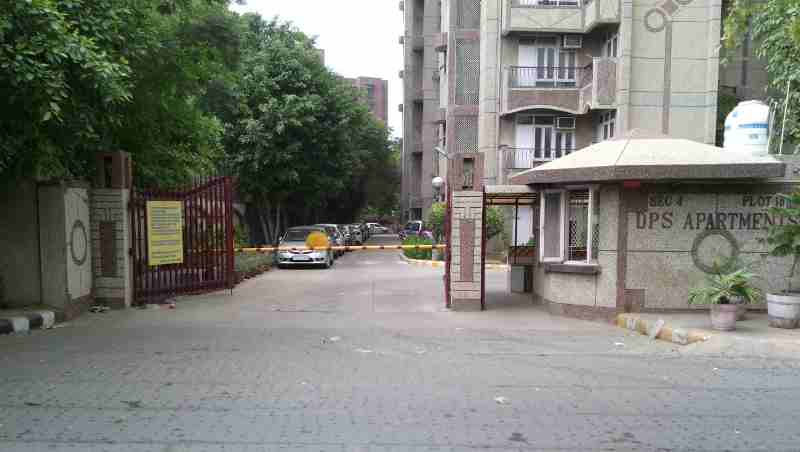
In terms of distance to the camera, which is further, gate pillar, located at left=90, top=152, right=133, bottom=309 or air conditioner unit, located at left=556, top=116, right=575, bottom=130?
air conditioner unit, located at left=556, top=116, right=575, bottom=130

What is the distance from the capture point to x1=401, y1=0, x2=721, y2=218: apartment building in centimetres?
2414

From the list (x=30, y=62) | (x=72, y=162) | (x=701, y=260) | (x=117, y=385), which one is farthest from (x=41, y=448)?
(x=701, y=260)

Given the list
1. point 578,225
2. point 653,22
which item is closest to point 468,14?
point 653,22

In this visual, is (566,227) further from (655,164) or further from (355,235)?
(355,235)

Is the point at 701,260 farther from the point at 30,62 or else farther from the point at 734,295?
the point at 30,62

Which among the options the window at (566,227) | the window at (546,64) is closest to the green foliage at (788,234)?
the window at (566,227)

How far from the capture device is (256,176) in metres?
25.5

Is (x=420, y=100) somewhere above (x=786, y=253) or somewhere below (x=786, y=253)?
above

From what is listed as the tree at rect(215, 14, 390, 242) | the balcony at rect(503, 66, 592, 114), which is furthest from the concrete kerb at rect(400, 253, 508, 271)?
the balcony at rect(503, 66, 592, 114)

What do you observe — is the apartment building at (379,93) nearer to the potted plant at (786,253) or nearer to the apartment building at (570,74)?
the apartment building at (570,74)

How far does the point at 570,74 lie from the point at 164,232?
20.1 m

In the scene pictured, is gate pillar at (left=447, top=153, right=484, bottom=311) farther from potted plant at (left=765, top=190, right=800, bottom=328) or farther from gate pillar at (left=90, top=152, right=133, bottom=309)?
gate pillar at (left=90, top=152, right=133, bottom=309)

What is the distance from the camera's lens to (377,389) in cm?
611

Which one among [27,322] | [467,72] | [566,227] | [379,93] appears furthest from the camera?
[379,93]
